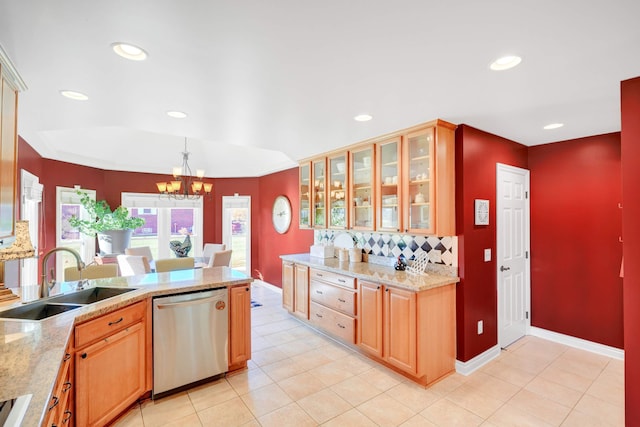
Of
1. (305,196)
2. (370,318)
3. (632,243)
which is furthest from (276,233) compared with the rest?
(632,243)

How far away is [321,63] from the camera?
1794 mm

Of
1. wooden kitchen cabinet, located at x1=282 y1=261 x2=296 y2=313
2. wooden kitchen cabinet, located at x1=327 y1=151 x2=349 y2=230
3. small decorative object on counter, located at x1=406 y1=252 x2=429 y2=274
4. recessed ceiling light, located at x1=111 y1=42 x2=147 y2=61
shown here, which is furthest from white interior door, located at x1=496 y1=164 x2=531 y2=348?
recessed ceiling light, located at x1=111 y1=42 x2=147 y2=61

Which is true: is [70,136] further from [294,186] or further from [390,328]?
[390,328]

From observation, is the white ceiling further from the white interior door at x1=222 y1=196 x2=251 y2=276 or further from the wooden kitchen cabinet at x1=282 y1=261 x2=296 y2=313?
the white interior door at x1=222 y1=196 x2=251 y2=276

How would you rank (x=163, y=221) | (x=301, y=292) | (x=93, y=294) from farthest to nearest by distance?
1. (x=163, y=221)
2. (x=301, y=292)
3. (x=93, y=294)

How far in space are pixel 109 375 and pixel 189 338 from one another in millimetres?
613

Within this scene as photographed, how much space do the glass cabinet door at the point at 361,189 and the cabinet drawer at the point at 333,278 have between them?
2.12 ft

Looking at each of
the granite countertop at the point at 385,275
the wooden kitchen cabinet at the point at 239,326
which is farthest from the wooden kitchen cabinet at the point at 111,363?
the granite countertop at the point at 385,275

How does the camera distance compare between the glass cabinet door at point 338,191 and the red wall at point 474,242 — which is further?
the glass cabinet door at point 338,191

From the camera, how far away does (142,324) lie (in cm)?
236

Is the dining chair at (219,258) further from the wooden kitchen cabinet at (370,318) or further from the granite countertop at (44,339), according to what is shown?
Result: the wooden kitchen cabinet at (370,318)

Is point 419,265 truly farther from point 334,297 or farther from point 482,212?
point 334,297

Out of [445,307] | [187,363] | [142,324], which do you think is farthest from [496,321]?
[142,324]

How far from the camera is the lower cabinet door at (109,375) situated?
1.87 metres
